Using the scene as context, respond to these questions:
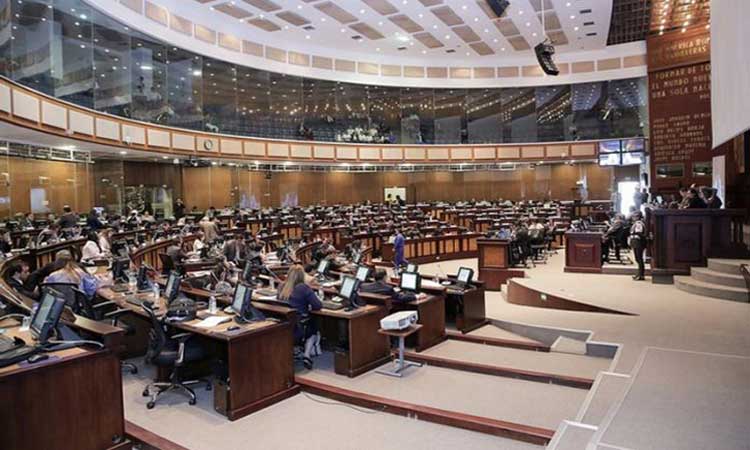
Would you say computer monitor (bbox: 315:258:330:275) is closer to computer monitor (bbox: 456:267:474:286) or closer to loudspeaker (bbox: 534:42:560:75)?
computer monitor (bbox: 456:267:474:286)

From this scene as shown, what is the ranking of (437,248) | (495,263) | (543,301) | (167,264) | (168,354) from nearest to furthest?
(168,354) → (543,301) → (167,264) → (495,263) → (437,248)

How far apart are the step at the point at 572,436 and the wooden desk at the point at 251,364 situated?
2608 millimetres

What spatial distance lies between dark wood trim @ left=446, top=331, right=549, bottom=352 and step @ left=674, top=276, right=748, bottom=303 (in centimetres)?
322

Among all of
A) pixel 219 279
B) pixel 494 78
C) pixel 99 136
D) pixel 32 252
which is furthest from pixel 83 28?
pixel 494 78

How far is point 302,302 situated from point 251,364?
114cm

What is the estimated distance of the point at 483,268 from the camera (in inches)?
445

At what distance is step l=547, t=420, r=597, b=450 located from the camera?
12.1ft

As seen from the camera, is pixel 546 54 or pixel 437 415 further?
pixel 546 54

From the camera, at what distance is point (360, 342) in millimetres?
5875

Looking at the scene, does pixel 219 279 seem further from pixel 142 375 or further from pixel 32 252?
pixel 32 252

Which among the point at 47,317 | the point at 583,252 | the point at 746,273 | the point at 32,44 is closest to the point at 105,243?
the point at 32,44

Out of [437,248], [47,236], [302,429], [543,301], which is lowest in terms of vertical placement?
[302,429]

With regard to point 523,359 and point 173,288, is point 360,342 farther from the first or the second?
point 173,288

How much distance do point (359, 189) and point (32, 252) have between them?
18073 mm
